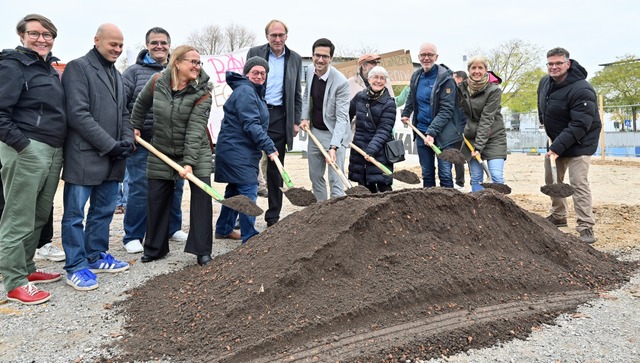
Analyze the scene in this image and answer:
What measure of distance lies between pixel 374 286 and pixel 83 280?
7.62 feet

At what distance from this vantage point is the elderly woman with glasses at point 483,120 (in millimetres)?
5727

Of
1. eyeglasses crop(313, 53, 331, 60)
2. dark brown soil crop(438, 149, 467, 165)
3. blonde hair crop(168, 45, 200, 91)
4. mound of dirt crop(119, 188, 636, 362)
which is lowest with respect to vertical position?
mound of dirt crop(119, 188, 636, 362)

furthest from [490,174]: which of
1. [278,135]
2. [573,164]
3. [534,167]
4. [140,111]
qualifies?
[534,167]

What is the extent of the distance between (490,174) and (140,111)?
12.8 ft

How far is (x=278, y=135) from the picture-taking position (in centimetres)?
556

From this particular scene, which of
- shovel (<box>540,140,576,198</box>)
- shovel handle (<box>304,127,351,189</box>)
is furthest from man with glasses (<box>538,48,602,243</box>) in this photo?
shovel handle (<box>304,127,351,189</box>)

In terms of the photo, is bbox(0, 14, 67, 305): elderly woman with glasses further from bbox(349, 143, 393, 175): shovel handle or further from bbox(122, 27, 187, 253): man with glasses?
bbox(349, 143, 393, 175): shovel handle

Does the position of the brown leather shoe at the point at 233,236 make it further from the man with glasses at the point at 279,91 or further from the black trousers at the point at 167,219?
the black trousers at the point at 167,219

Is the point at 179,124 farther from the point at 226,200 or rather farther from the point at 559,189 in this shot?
the point at 559,189

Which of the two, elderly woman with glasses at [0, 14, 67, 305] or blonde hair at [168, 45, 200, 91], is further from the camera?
blonde hair at [168, 45, 200, 91]

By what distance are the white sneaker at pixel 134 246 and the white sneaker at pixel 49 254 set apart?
59cm

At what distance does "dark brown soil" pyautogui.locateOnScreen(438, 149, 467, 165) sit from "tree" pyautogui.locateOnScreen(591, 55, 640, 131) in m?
32.1

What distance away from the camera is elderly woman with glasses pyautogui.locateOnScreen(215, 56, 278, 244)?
4707 millimetres

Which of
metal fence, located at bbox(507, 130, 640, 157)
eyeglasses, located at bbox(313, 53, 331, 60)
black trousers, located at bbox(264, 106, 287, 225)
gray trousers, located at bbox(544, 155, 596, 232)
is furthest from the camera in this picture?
metal fence, located at bbox(507, 130, 640, 157)
